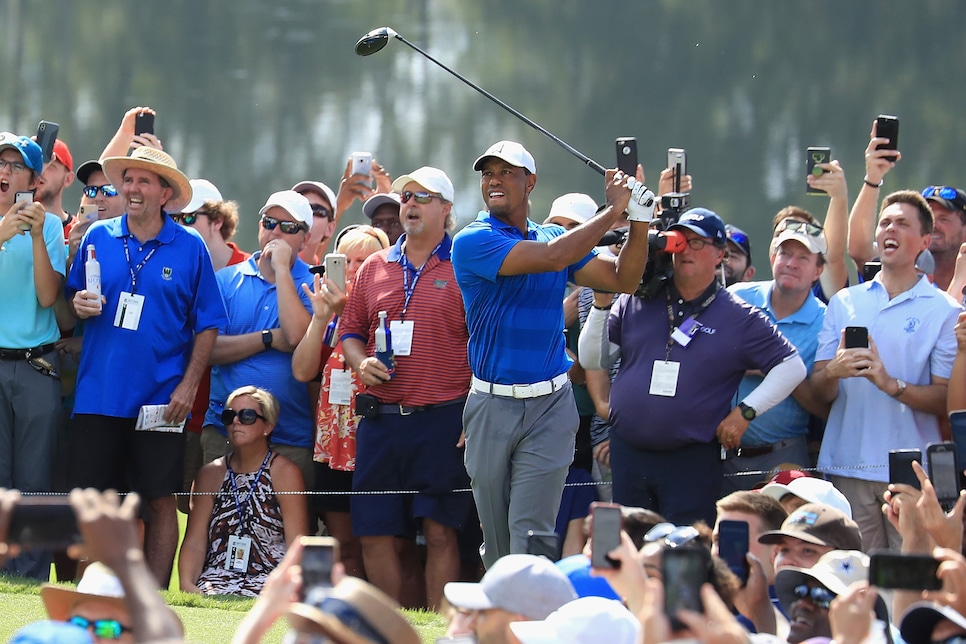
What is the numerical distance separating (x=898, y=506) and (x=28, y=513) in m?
2.53

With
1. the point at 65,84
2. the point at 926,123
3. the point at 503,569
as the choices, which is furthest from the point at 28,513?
the point at 65,84

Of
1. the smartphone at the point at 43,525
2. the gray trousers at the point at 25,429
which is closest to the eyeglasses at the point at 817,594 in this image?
the smartphone at the point at 43,525

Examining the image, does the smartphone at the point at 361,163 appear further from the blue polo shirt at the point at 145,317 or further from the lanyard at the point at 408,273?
the lanyard at the point at 408,273

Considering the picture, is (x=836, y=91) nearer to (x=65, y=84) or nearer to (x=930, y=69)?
(x=930, y=69)

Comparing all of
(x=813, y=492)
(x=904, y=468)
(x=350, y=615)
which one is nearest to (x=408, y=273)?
(x=813, y=492)

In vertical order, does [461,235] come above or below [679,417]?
above

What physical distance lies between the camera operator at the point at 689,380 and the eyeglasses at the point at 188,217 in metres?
2.56

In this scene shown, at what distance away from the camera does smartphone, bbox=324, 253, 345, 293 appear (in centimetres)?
683

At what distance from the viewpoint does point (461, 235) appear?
5.58 metres

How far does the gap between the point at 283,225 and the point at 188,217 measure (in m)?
0.67

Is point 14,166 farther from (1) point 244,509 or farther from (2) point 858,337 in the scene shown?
(2) point 858,337

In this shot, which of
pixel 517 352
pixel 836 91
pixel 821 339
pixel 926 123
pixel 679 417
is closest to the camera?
pixel 517 352

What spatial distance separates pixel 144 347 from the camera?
6.55m

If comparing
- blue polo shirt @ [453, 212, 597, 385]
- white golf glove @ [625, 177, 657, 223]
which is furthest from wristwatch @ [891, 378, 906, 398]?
blue polo shirt @ [453, 212, 597, 385]
